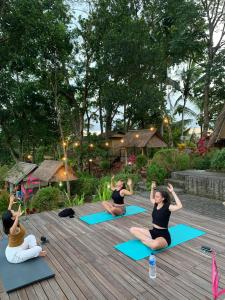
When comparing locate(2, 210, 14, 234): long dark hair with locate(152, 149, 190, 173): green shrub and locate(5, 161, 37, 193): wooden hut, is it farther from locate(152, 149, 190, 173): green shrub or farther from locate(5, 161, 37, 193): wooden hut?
locate(5, 161, 37, 193): wooden hut

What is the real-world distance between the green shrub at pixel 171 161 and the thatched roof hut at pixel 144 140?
226 inches

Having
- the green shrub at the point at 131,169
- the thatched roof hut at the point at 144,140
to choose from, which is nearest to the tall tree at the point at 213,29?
the thatched roof hut at the point at 144,140

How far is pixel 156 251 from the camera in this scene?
4.57 m

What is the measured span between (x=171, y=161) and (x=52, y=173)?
21.6ft

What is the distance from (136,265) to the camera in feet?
13.4

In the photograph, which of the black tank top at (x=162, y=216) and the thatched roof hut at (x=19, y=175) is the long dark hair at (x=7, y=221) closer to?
the black tank top at (x=162, y=216)

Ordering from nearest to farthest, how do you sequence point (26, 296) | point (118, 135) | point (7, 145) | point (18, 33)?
point (26, 296)
point (18, 33)
point (7, 145)
point (118, 135)

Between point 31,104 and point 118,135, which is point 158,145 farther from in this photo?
point 31,104

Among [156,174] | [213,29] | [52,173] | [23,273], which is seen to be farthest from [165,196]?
[213,29]

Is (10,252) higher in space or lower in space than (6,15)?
lower

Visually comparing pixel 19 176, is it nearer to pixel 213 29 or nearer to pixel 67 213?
pixel 67 213

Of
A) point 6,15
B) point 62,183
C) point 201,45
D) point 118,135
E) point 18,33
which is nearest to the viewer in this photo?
point 6,15

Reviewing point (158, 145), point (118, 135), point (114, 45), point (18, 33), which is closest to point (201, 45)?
point (114, 45)

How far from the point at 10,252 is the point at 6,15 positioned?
7.07 meters
